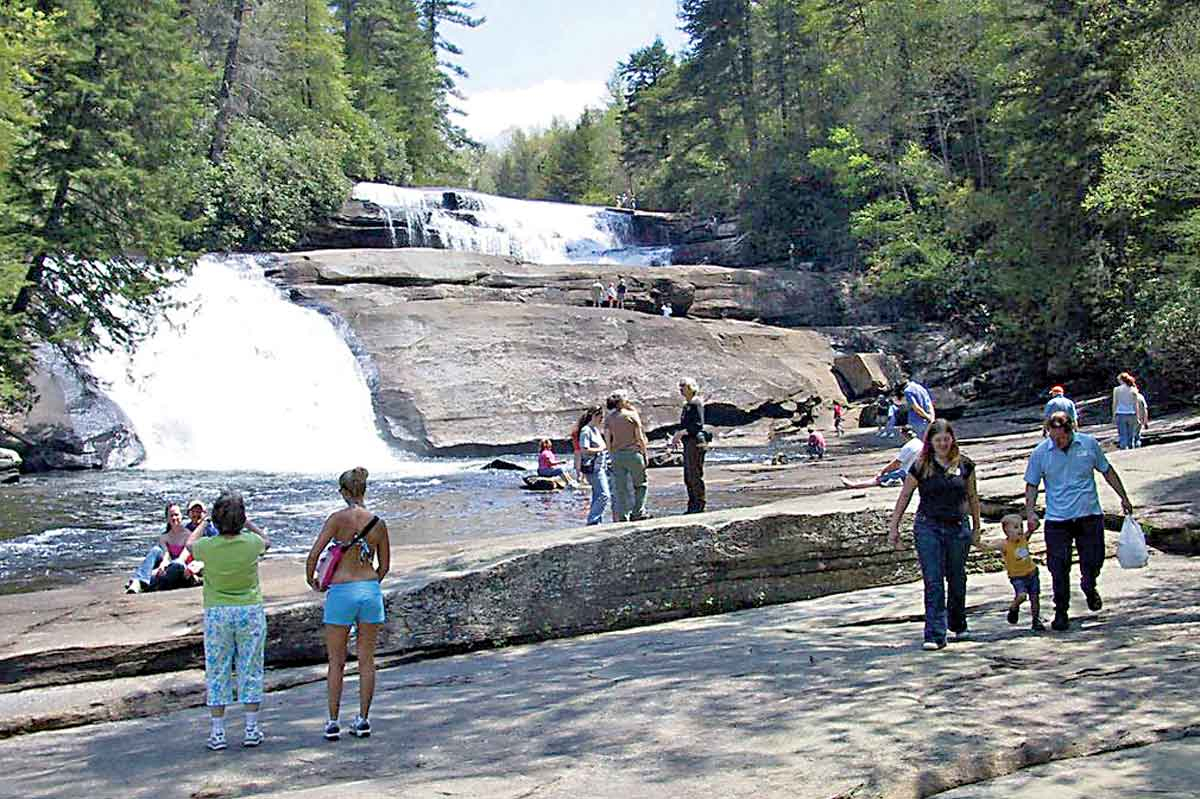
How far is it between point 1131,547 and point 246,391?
23.9 meters

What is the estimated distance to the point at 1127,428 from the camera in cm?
1761

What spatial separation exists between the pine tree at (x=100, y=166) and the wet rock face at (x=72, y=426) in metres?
1.58

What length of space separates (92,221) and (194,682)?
18045 millimetres

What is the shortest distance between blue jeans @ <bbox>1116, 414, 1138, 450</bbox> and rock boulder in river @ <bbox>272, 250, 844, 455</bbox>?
546 inches

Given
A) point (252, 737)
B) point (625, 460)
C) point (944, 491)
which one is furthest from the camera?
point (625, 460)

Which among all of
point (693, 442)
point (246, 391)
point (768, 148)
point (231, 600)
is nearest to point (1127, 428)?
point (693, 442)

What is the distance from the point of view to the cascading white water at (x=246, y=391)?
2638 centimetres

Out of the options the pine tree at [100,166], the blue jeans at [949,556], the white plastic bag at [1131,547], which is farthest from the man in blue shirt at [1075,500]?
the pine tree at [100,166]

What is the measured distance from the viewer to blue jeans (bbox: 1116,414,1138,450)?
57.4 feet

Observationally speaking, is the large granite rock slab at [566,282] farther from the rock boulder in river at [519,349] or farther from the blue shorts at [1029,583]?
the blue shorts at [1029,583]

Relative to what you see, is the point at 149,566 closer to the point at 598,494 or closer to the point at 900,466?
the point at 598,494

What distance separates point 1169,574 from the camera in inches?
352

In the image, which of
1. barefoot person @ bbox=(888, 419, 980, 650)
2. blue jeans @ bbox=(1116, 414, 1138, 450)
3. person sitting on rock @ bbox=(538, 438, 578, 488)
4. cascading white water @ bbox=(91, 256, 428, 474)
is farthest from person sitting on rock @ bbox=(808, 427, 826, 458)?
barefoot person @ bbox=(888, 419, 980, 650)

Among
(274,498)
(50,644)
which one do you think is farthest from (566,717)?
(274,498)
